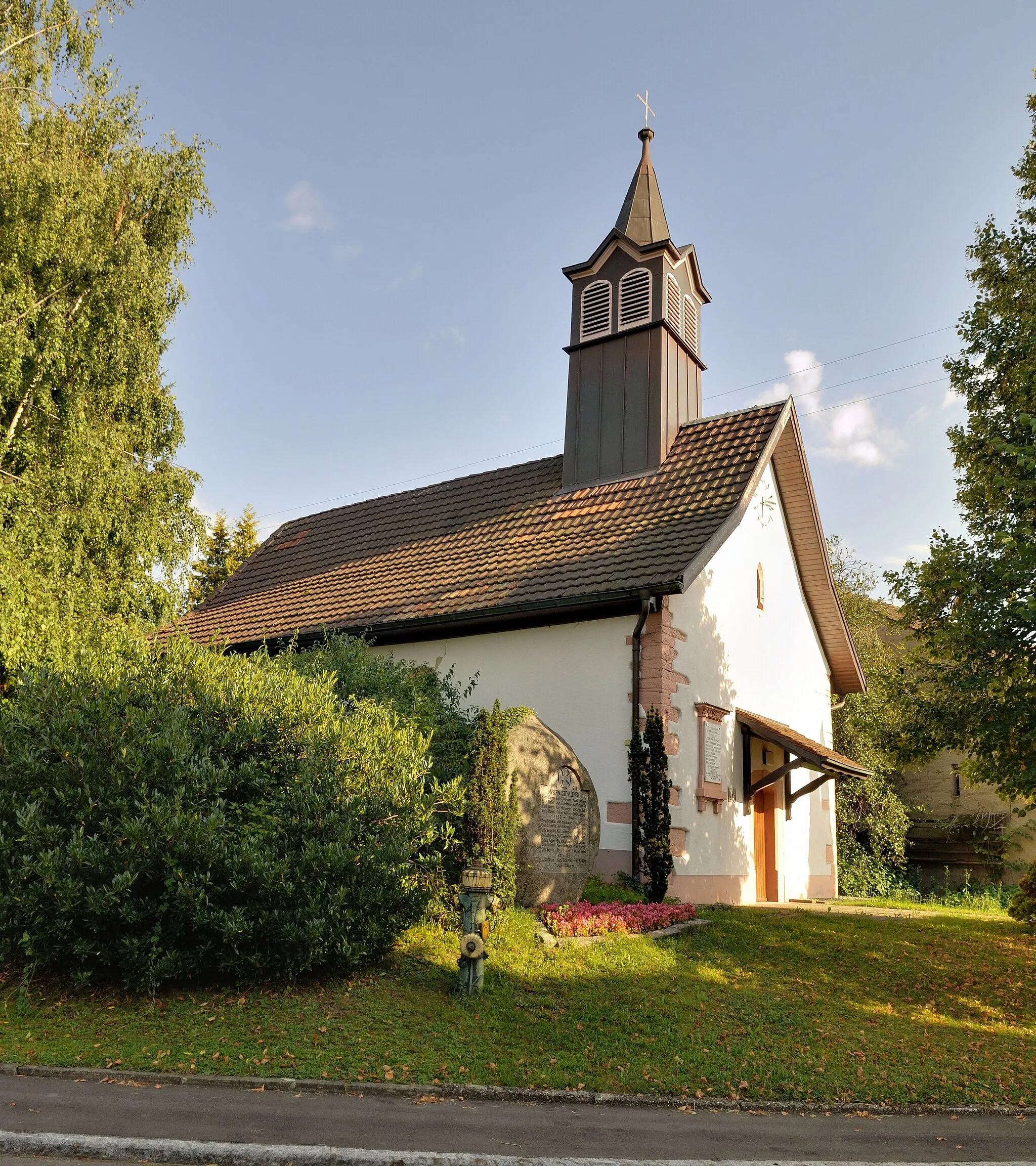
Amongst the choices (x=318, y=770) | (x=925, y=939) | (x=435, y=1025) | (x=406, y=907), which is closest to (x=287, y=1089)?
(x=435, y=1025)

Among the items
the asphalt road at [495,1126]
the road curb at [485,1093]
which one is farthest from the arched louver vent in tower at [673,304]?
the asphalt road at [495,1126]

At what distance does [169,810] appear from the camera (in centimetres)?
802

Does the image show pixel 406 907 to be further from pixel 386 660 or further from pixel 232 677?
pixel 386 660

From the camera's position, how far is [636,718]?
13109 mm

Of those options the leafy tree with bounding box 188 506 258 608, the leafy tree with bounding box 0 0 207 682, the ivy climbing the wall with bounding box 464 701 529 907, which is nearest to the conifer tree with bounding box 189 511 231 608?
the leafy tree with bounding box 188 506 258 608

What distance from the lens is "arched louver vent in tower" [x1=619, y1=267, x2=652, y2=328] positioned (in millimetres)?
18047

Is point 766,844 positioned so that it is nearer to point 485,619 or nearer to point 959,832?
point 485,619

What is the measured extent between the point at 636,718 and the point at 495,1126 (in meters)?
7.62

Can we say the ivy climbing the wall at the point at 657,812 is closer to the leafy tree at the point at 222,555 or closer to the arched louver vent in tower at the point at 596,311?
the arched louver vent in tower at the point at 596,311

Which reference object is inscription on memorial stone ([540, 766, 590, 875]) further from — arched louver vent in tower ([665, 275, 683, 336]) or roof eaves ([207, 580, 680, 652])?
arched louver vent in tower ([665, 275, 683, 336])

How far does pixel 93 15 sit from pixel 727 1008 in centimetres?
2000

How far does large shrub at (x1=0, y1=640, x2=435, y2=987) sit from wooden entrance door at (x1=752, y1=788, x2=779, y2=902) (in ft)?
28.4

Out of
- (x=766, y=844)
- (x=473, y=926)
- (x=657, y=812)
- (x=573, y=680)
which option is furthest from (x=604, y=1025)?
(x=766, y=844)

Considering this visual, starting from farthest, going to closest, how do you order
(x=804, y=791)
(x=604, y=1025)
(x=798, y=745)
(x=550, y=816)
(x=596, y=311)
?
1. (x=596, y=311)
2. (x=804, y=791)
3. (x=798, y=745)
4. (x=550, y=816)
5. (x=604, y=1025)
